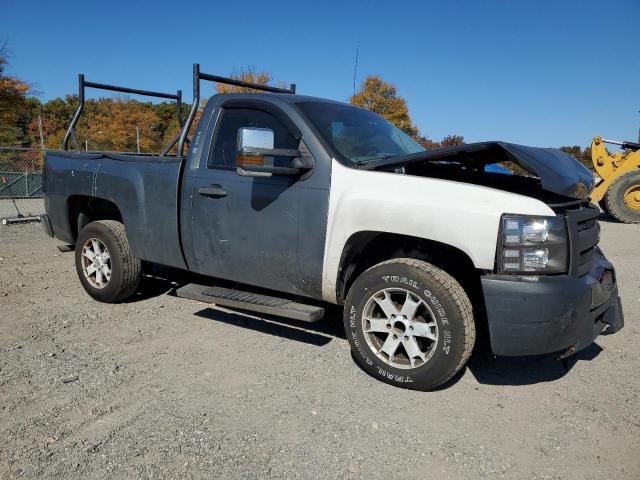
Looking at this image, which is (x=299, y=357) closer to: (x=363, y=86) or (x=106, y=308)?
(x=106, y=308)

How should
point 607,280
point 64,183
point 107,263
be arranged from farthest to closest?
1. point 64,183
2. point 107,263
3. point 607,280

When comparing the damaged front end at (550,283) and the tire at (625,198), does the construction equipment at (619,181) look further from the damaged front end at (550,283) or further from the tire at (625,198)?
the damaged front end at (550,283)

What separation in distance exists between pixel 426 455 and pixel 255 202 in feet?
6.96

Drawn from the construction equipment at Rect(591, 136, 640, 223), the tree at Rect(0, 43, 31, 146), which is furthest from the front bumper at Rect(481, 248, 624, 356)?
the tree at Rect(0, 43, 31, 146)

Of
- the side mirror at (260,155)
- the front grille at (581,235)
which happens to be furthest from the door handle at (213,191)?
the front grille at (581,235)

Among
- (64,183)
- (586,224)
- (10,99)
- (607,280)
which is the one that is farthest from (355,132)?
(10,99)

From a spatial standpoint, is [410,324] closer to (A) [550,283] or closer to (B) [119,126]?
(A) [550,283]

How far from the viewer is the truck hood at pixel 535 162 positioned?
Result: 3.18 m

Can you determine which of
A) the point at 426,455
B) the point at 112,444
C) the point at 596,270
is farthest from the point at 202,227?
the point at 596,270

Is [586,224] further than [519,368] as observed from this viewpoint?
No

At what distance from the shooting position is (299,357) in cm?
392

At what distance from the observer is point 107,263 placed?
199 inches

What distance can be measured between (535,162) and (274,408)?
222 cm

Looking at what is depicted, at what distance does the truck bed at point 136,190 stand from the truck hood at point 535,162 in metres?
1.76
